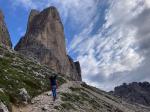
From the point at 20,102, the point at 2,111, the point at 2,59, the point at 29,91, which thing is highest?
the point at 2,59

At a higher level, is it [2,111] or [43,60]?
[43,60]

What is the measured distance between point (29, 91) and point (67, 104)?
23.3 ft

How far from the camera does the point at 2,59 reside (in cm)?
7719

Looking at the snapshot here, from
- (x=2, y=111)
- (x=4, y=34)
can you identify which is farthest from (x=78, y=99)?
(x=4, y=34)

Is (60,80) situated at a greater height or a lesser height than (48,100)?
greater

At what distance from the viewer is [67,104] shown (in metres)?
56.5

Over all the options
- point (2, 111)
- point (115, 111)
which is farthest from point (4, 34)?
point (2, 111)

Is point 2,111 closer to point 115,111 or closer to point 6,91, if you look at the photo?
point 6,91

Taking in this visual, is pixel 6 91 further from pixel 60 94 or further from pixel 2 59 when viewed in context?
pixel 2 59

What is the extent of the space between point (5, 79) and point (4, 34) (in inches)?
5352

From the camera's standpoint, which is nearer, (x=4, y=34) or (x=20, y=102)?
(x=20, y=102)

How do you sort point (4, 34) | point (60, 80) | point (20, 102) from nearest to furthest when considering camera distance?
point (20, 102) < point (60, 80) < point (4, 34)

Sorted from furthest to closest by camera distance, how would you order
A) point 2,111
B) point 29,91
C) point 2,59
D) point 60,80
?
point 60,80, point 2,59, point 29,91, point 2,111

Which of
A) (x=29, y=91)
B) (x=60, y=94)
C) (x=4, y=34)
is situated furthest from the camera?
(x=4, y=34)
